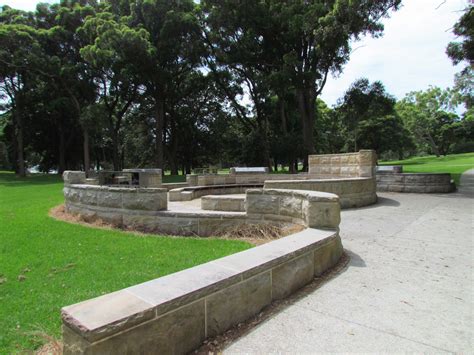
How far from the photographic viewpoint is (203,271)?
8.43ft

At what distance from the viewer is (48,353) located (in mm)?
2260

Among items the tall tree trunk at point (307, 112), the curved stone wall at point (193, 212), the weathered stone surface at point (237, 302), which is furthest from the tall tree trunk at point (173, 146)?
the weathered stone surface at point (237, 302)

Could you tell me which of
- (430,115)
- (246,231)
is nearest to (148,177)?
(246,231)

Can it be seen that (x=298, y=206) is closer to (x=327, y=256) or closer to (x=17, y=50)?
(x=327, y=256)

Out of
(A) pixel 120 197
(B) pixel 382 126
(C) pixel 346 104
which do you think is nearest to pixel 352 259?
(A) pixel 120 197

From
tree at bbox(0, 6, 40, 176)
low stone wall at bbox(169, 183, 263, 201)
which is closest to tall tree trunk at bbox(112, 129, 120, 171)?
tree at bbox(0, 6, 40, 176)

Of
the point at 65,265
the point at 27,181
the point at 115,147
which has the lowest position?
the point at 65,265

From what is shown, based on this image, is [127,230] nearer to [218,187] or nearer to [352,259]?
[352,259]

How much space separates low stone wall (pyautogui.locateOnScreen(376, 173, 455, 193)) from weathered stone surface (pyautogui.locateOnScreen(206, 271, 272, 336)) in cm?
1050

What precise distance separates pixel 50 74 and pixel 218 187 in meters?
20.7

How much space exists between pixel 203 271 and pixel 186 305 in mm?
449

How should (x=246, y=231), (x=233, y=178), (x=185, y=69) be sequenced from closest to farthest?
(x=246, y=231) → (x=233, y=178) → (x=185, y=69)

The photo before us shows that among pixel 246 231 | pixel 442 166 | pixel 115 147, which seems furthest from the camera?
pixel 115 147

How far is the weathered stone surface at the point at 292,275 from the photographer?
9.66 ft
